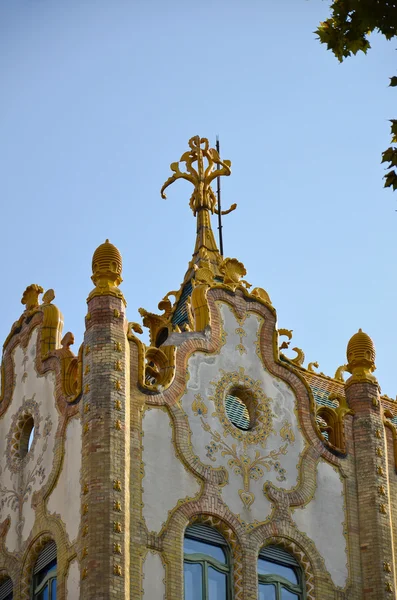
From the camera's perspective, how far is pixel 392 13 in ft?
69.1

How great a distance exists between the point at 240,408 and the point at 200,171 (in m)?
5.23

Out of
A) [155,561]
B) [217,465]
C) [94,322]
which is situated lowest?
[155,561]

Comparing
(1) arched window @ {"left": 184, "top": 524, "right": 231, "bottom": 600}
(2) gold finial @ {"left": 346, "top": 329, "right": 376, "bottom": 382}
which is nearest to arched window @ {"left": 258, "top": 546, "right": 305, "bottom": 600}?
(1) arched window @ {"left": 184, "top": 524, "right": 231, "bottom": 600}

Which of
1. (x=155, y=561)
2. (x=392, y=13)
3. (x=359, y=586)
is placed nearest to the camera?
(x=392, y=13)

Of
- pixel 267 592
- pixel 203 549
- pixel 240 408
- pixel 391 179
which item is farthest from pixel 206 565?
pixel 391 179

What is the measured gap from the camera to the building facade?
2892cm

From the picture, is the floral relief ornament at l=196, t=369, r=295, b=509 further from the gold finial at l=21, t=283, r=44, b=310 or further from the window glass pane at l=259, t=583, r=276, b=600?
the gold finial at l=21, t=283, r=44, b=310

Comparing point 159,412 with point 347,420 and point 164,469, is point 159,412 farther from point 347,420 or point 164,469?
point 347,420

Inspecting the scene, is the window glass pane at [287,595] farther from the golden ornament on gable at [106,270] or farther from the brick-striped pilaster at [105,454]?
the golden ornament on gable at [106,270]

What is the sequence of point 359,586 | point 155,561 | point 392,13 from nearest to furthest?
point 392,13 < point 155,561 < point 359,586

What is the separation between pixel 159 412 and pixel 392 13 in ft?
35.6

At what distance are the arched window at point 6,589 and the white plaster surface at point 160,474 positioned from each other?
307 cm

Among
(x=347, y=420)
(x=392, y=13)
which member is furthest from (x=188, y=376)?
(x=392, y=13)

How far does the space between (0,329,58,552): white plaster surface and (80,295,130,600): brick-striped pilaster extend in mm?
1532
